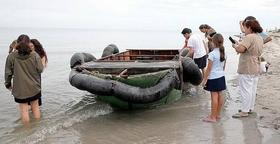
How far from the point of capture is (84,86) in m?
7.71

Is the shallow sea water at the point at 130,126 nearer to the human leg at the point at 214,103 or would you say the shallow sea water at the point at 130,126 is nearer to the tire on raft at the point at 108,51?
the human leg at the point at 214,103

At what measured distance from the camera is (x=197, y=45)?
35.2 ft

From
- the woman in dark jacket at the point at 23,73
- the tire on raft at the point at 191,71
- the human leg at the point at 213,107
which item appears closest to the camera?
the woman in dark jacket at the point at 23,73

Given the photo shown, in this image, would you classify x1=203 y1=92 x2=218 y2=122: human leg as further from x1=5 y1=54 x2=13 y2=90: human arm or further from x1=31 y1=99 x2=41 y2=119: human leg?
x1=5 y1=54 x2=13 y2=90: human arm

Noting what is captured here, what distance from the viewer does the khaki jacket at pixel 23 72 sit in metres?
6.90

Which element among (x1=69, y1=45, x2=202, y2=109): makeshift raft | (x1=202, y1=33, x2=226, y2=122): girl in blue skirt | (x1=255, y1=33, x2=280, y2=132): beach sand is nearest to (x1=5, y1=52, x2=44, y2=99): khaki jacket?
(x1=69, y1=45, x2=202, y2=109): makeshift raft

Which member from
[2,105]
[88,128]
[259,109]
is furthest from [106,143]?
[2,105]

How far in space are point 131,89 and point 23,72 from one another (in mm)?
2109

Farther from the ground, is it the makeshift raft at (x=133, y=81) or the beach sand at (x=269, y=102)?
the makeshift raft at (x=133, y=81)

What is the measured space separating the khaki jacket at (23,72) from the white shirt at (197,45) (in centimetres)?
502

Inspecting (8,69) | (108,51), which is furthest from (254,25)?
(108,51)

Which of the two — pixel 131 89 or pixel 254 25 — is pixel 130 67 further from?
pixel 254 25

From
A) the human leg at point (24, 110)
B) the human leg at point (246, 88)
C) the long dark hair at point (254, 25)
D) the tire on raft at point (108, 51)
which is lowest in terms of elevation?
the human leg at point (24, 110)

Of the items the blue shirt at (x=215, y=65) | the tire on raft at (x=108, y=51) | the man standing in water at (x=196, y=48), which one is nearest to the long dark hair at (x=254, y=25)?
the blue shirt at (x=215, y=65)
